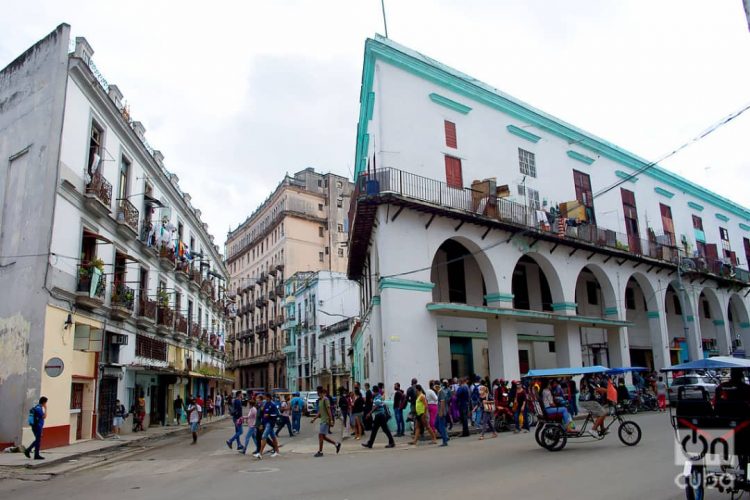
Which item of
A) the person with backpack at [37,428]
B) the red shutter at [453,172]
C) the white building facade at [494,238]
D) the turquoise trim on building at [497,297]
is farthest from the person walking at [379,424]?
the red shutter at [453,172]

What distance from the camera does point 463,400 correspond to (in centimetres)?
1673

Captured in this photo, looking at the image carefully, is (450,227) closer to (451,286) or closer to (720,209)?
(451,286)

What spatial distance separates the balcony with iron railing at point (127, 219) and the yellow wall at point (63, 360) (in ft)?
13.0

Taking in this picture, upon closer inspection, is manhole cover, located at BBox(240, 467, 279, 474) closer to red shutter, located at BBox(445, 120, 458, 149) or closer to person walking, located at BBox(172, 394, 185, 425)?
red shutter, located at BBox(445, 120, 458, 149)

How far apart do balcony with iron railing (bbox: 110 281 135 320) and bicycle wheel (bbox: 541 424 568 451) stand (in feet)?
49.2

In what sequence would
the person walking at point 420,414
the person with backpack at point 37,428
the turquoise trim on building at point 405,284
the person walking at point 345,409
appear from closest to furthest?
the person with backpack at point 37,428
the person walking at point 420,414
the turquoise trim on building at point 405,284
the person walking at point 345,409

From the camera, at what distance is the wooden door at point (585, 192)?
27.6 metres

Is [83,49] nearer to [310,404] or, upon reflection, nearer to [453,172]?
[453,172]

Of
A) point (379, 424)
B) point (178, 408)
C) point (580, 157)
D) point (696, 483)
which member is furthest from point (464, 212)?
point (178, 408)

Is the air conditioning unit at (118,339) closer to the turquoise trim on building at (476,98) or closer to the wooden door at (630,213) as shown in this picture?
the turquoise trim on building at (476,98)

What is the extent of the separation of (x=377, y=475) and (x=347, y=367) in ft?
116

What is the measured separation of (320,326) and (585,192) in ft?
97.2

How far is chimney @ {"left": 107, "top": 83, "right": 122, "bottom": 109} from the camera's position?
69.4 ft

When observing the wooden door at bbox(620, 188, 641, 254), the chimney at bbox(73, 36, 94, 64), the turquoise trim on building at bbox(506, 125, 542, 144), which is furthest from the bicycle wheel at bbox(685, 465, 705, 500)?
the wooden door at bbox(620, 188, 641, 254)
